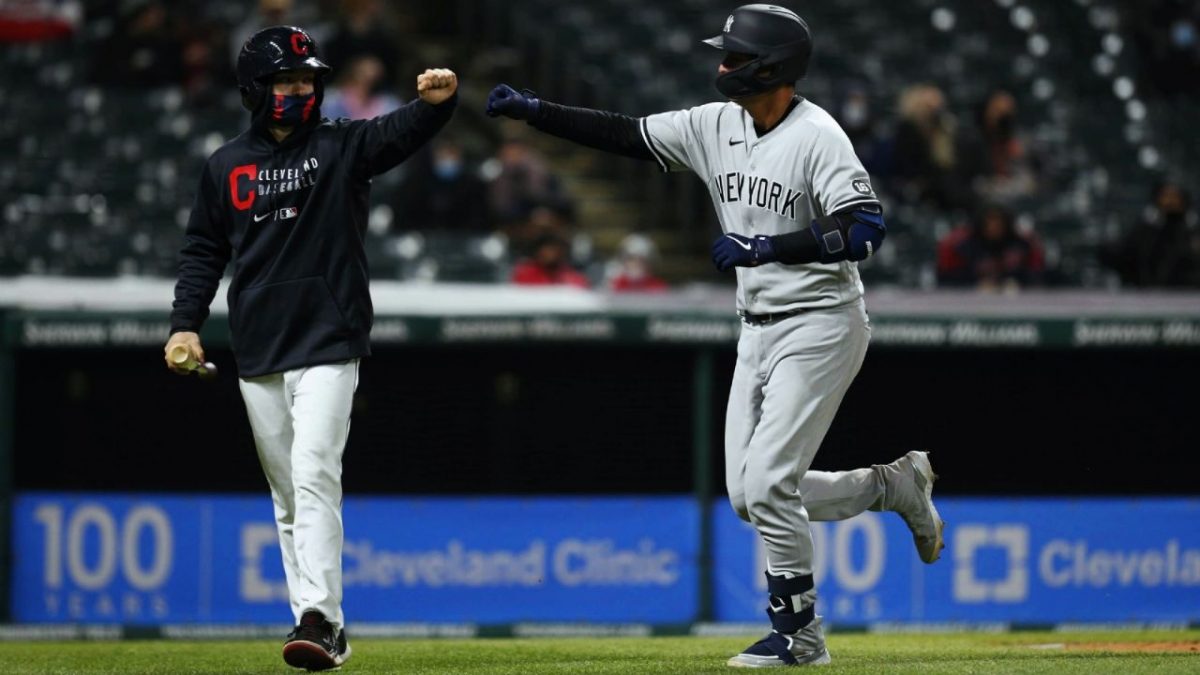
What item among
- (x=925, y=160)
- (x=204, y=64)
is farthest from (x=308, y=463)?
(x=925, y=160)

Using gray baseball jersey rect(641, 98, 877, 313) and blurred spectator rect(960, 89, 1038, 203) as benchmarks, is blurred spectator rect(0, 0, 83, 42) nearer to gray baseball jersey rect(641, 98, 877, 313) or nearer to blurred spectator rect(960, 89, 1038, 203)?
blurred spectator rect(960, 89, 1038, 203)

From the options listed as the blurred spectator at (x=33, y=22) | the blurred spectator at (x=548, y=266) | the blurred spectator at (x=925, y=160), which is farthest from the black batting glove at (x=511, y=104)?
the blurred spectator at (x=33, y=22)

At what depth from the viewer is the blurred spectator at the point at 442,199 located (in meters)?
10.3

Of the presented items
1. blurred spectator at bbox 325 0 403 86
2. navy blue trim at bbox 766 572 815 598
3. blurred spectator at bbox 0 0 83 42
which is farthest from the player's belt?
blurred spectator at bbox 0 0 83 42

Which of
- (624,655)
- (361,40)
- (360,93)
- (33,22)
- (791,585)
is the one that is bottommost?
(624,655)

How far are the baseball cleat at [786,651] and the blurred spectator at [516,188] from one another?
211 inches

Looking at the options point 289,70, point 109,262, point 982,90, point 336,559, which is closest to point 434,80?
point 289,70

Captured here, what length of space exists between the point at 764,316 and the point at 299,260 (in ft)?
4.42

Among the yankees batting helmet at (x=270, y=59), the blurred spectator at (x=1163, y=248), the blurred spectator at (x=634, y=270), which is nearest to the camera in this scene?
the yankees batting helmet at (x=270, y=59)

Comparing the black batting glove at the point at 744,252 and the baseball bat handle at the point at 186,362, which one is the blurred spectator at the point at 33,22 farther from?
the black batting glove at the point at 744,252

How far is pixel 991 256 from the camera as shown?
9953 millimetres

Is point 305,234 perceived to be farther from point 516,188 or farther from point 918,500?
point 516,188

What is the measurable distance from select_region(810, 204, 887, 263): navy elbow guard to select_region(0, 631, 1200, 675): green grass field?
1134 millimetres

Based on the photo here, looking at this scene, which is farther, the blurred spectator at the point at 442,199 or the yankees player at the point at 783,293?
the blurred spectator at the point at 442,199
